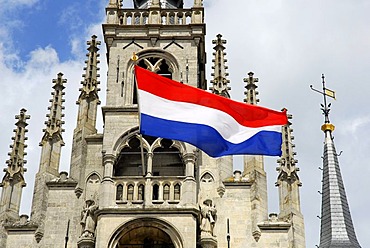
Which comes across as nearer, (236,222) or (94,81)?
(236,222)

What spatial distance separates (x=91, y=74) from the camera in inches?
1136

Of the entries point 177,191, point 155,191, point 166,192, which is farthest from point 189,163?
point 155,191

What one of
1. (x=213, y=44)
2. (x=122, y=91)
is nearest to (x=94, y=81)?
(x=122, y=91)

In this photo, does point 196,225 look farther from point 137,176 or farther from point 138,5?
point 138,5

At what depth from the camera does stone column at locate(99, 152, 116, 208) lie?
24.8m

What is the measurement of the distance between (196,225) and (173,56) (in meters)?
6.17

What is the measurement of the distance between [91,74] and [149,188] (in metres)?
5.62

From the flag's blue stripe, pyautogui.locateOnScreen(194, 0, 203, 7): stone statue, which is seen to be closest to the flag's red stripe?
the flag's blue stripe

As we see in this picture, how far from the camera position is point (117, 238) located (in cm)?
2436

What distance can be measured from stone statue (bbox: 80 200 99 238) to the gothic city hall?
32 mm

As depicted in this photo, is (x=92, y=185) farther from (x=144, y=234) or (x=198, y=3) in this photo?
(x=198, y=3)

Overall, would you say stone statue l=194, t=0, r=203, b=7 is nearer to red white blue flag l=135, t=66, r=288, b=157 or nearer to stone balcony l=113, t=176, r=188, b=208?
red white blue flag l=135, t=66, r=288, b=157

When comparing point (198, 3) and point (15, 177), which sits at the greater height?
point (198, 3)

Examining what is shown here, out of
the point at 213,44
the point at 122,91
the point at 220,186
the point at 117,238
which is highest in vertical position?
the point at 213,44
